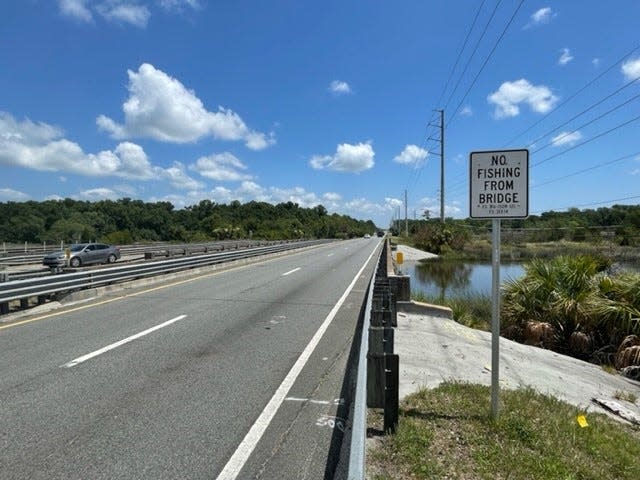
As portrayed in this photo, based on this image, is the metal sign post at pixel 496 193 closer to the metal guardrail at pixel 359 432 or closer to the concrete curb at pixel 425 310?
the metal guardrail at pixel 359 432

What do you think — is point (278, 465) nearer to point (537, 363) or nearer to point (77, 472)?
point (77, 472)

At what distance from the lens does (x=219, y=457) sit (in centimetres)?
414

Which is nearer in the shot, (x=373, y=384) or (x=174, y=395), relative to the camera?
(x=373, y=384)

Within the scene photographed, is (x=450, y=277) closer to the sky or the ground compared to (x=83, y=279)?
closer to the ground

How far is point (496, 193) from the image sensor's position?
502cm

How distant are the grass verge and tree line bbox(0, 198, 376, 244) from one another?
50916 mm

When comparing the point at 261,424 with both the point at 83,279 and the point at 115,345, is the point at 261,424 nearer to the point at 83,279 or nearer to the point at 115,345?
the point at 115,345

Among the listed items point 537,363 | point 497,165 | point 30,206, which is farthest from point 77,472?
point 30,206

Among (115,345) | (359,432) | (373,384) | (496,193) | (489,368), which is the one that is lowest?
(489,368)

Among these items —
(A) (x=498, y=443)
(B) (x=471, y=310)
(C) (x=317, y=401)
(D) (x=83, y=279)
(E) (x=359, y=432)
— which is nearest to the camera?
(E) (x=359, y=432)

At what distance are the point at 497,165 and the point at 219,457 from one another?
12.8 ft

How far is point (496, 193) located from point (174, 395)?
4.27m

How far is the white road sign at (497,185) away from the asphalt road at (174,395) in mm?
2700

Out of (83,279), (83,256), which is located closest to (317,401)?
(83,279)
